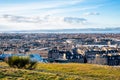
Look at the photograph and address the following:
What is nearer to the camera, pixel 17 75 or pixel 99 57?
pixel 17 75

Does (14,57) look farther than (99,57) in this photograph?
No

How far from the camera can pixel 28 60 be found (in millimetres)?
26703

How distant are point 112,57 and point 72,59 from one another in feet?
40.0

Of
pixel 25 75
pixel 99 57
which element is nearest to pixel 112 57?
pixel 99 57

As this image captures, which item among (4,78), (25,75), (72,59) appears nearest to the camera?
(4,78)

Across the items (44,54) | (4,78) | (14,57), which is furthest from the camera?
(44,54)

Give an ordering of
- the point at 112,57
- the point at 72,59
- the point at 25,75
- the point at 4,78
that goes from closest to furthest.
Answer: the point at 4,78, the point at 25,75, the point at 112,57, the point at 72,59

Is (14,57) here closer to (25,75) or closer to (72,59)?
(25,75)

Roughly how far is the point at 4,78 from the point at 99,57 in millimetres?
74201

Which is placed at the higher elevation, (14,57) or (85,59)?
(14,57)

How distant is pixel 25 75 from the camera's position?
A: 67.8 feet

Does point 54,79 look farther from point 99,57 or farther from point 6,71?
point 99,57

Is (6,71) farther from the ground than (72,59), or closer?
farther from the ground

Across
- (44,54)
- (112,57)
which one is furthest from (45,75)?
(44,54)
